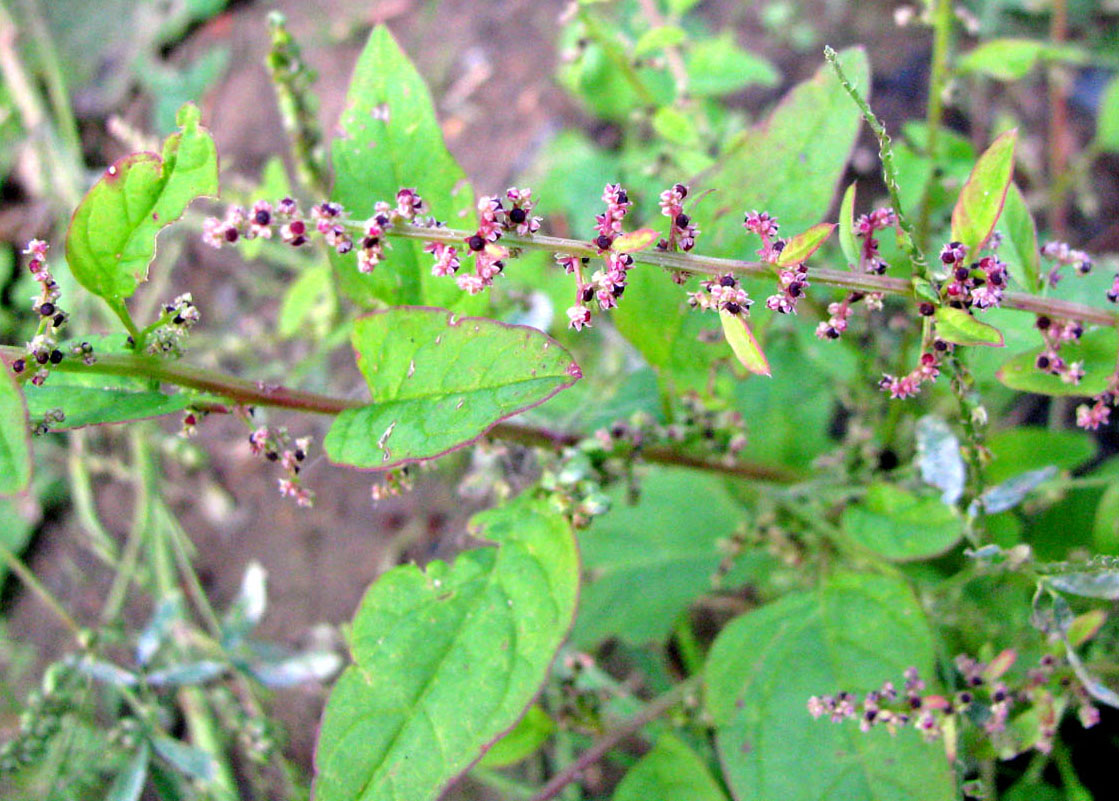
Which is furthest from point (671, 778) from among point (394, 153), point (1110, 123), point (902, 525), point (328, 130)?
point (328, 130)

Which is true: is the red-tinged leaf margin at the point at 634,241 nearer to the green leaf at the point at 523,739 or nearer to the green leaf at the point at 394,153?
the green leaf at the point at 394,153

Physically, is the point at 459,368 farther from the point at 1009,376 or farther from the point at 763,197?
the point at 1009,376

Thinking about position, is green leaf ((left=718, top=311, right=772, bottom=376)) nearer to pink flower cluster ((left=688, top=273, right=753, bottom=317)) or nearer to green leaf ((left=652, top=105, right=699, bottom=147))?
pink flower cluster ((left=688, top=273, right=753, bottom=317))

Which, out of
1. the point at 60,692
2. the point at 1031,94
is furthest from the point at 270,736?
the point at 1031,94

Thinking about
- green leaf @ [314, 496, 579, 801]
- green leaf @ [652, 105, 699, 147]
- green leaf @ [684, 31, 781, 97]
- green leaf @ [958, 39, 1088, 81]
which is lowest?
green leaf @ [314, 496, 579, 801]

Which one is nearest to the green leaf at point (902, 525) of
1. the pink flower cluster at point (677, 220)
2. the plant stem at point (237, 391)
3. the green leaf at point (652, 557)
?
the plant stem at point (237, 391)

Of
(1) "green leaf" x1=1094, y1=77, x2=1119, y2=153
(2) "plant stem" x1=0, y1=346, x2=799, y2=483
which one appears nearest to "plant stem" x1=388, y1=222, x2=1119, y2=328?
(2) "plant stem" x1=0, y1=346, x2=799, y2=483
